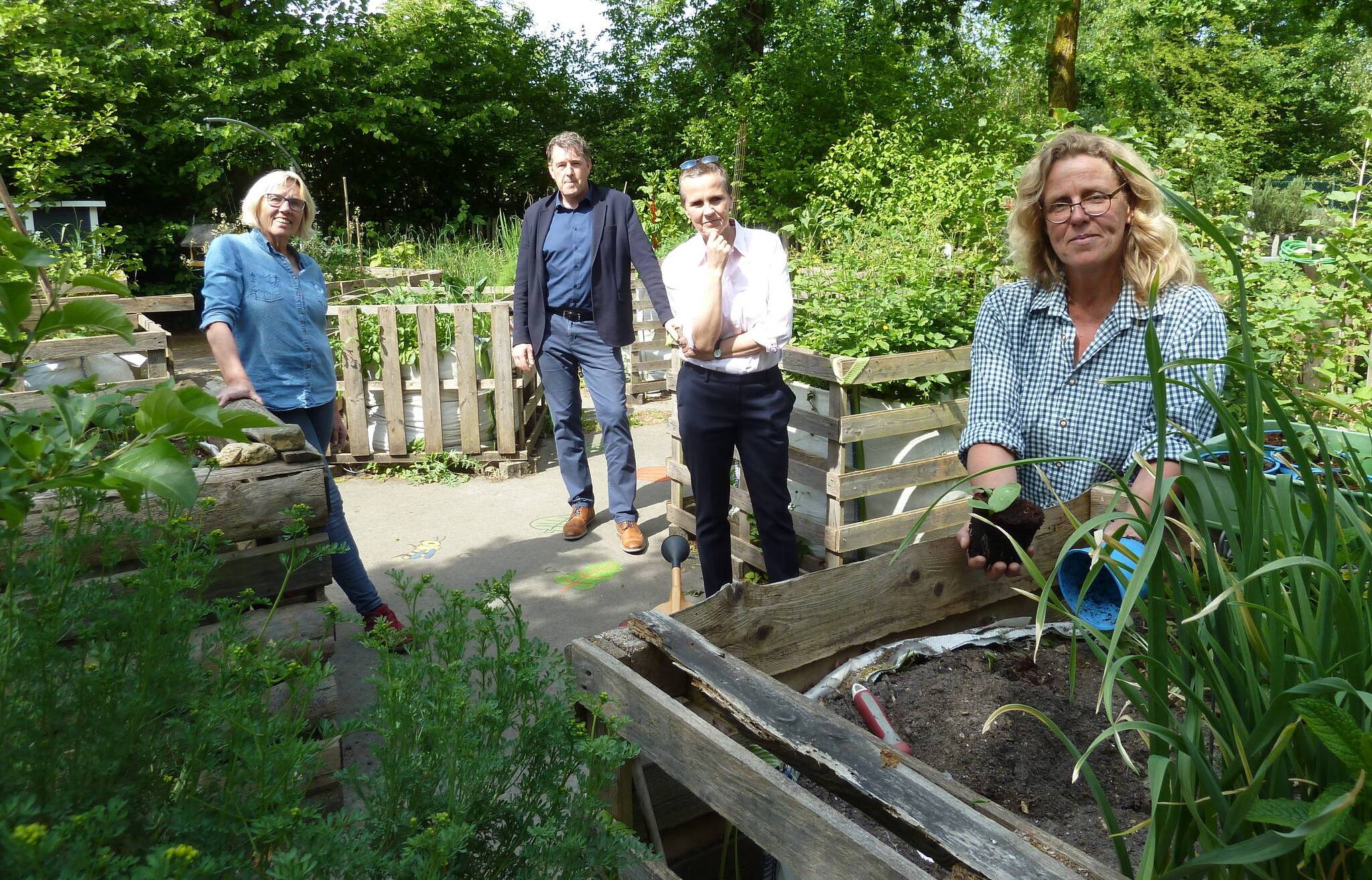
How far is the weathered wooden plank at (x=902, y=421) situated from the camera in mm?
4223

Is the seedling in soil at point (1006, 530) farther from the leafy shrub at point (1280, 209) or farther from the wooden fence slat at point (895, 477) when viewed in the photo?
the leafy shrub at point (1280, 209)

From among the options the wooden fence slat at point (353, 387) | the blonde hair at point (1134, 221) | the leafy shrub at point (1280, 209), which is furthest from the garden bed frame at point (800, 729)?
the leafy shrub at point (1280, 209)

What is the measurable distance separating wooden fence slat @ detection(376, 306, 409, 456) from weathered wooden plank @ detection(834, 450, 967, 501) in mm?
3854

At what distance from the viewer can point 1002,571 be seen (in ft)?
6.75

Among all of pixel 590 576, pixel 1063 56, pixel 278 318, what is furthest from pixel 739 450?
pixel 1063 56

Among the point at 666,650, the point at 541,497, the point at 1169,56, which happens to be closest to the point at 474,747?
the point at 666,650

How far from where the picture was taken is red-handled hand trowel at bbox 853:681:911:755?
5.98 ft

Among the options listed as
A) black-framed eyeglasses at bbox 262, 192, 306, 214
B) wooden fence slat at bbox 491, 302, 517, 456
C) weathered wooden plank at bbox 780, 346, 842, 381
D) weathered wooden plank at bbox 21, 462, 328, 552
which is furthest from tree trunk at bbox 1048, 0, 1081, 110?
weathered wooden plank at bbox 21, 462, 328, 552

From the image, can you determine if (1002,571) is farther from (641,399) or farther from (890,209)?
(641,399)

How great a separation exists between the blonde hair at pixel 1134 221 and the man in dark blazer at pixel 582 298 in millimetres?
2923

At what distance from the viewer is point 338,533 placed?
4078 millimetres

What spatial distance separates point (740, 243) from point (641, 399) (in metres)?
5.90

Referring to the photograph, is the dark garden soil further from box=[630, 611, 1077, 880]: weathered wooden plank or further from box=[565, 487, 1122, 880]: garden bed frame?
box=[630, 611, 1077, 880]: weathered wooden plank

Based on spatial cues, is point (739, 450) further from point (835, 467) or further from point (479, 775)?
point (479, 775)
